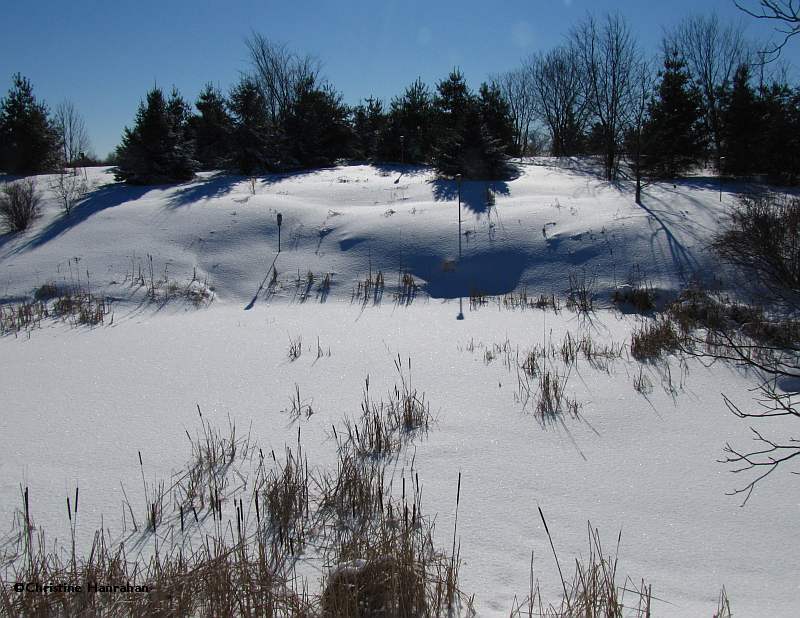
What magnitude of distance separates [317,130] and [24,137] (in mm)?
11169

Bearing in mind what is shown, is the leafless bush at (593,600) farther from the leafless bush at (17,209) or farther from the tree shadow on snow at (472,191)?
the leafless bush at (17,209)

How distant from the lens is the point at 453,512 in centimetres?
312

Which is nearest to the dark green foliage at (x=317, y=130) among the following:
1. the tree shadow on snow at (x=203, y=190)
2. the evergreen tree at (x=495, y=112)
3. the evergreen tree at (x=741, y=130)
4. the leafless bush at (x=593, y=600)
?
the tree shadow on snow at (x=203, y=190)

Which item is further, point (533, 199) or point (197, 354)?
point (533, 199)

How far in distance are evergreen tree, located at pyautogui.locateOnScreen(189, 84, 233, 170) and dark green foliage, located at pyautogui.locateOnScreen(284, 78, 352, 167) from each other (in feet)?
7.97

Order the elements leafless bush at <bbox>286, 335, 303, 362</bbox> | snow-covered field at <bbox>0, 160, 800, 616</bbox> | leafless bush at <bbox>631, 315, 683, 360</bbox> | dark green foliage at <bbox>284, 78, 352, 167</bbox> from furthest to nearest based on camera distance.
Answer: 1. dark green foliage at <bbox>284, 78, 352, 167</bbox>
2. leafless bush at <bbox>286, 335, 303, 362</bbox>
3. leafless bush at <bbox>631, 315, 683, 360</bbox>
4. snow-covered field at <bbox>0, 160, 800, 616</bbox>

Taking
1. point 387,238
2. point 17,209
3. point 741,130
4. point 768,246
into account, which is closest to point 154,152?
point 17,209

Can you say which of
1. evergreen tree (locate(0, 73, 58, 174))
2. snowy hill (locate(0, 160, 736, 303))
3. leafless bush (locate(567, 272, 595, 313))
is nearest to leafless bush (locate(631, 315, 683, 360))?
leafless bush (locate(567, 272, 595, 313))

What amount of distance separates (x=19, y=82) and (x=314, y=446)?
24.4 m

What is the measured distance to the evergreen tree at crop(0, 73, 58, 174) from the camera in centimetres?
1925

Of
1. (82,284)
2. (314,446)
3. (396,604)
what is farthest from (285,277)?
(396,604)

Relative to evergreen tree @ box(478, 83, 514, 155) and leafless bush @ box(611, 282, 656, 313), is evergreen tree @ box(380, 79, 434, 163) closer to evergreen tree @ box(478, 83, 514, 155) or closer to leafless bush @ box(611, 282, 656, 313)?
evergreen tree @ box(478, 83, 514, 155)

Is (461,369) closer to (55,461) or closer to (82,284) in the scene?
(55,461)

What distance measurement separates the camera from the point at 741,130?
18.3 m
